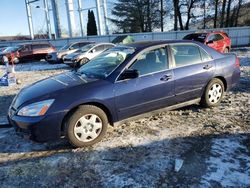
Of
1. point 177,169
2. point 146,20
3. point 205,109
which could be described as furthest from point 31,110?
point 146,20

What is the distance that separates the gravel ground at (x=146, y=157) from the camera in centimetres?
333

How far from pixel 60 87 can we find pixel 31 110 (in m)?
0.59

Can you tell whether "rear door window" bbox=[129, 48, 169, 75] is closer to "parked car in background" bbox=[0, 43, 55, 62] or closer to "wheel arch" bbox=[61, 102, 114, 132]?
"wheel arch" bbox=[61, 102, 114, 132]

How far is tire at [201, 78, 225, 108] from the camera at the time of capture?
5.61m

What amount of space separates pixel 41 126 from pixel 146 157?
157cm

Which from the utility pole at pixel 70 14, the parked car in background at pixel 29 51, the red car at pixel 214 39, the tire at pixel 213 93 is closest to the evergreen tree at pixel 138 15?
the utility pole at pixel 70 14

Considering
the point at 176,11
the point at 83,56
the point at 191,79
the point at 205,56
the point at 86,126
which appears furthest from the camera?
the point at 176,11

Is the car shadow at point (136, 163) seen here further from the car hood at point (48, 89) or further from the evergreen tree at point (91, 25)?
the evergreen tree at point (91, 25)

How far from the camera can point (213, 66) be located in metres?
5.59

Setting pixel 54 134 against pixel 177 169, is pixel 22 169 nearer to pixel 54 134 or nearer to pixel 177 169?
pixel 54 134

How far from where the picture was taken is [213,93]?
574 cm

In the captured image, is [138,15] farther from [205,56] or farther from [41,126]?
[41,126]

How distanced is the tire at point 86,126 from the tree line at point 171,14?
34.8 m

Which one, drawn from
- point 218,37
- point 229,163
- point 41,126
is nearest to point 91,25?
point 218,37
